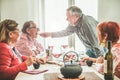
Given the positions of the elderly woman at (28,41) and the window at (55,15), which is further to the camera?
the window at (55,15)

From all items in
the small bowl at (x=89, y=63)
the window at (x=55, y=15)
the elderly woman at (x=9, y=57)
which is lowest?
the small bowl at (x=89, y=63)

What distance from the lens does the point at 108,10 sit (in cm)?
432

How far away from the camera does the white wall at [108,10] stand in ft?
14.1

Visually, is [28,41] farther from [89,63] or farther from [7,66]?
[7,66]

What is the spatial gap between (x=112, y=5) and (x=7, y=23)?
256 centimetres

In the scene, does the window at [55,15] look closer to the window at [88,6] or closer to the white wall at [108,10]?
the window at [88,6]

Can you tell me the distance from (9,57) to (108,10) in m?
2.68

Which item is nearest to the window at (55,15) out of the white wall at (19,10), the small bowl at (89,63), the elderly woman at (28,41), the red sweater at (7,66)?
the white wall at (19,10)

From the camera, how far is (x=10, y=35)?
232cm

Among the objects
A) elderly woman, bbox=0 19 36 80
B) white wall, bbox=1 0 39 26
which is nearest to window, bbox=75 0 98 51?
white wall, bbox=1 0 39 26

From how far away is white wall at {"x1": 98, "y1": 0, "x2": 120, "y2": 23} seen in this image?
4.31 meters

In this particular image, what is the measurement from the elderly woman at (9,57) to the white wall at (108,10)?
2339 mm

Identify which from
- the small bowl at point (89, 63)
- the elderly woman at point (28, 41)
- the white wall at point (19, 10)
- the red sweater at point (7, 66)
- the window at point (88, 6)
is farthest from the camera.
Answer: the window at point (88, 6)

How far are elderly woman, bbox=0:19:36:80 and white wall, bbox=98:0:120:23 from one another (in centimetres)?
234
